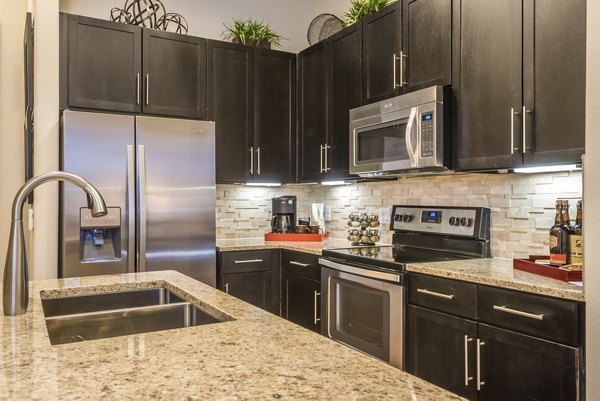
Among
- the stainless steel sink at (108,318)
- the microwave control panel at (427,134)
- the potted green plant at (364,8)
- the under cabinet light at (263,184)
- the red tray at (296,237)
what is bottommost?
the stainless steel sink at (108,318)

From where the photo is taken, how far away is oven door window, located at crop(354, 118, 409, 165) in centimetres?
272

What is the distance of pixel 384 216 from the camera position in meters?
3.44

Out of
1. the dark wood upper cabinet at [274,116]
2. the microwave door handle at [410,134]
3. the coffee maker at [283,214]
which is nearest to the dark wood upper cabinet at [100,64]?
the dark wood upper cabinet at [274,116]

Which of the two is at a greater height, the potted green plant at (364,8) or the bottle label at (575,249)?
the potted green plant at (364,8)

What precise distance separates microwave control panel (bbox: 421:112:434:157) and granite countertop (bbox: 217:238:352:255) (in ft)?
3.25

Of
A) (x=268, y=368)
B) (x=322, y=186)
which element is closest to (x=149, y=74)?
(x=322, y=186)

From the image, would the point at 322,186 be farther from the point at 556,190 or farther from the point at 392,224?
the point at 556,190

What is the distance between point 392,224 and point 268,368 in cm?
250

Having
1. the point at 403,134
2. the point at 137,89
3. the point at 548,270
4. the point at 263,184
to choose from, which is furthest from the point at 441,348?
the point at 137,89

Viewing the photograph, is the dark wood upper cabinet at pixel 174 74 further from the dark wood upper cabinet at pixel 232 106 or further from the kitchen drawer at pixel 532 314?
the kitchen drawer at pixel 532 314

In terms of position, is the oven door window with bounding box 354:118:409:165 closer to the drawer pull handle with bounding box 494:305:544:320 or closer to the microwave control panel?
the microwave control panel

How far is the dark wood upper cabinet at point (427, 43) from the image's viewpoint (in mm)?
2527

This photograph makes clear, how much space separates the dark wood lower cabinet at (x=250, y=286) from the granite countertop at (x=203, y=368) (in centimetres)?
214

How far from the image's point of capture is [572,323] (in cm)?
163
